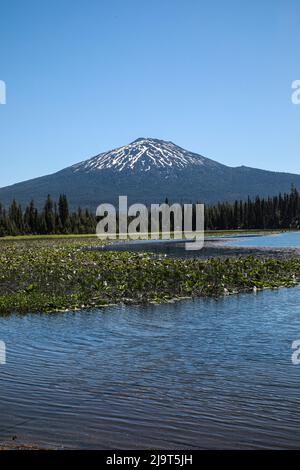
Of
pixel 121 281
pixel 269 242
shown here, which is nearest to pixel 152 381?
pixel 121 281

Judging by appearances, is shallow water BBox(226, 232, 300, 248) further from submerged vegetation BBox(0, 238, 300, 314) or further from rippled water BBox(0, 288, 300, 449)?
rippled water BBox(0, 288, 300, 449)

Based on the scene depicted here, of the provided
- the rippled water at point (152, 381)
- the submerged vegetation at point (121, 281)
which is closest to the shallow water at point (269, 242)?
the submerged vegetation at point (121, 281)

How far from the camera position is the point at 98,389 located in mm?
12047

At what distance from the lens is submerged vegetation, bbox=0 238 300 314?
24.1 m

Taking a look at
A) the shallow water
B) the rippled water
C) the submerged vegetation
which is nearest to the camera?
the rippled water

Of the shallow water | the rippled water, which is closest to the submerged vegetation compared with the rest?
the rippled water

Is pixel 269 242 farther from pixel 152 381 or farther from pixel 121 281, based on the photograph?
pixel 152 381

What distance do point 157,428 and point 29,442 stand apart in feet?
7.44

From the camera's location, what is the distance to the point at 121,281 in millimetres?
28891

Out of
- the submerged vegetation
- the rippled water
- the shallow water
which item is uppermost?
the shallow water

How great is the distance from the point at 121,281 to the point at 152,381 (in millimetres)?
16341

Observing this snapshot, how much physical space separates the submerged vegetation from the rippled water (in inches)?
111
